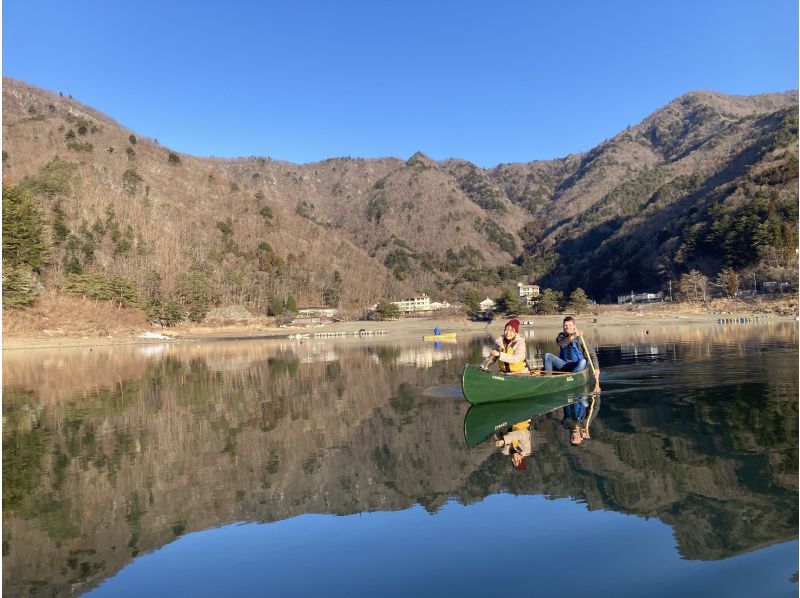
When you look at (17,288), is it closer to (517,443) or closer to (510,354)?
(510,354)

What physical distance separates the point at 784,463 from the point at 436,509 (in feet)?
19.1

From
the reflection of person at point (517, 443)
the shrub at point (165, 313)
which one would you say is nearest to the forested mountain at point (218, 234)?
the shrub at point (165, 313)

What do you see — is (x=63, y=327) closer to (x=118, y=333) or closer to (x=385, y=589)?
(x=118, y=333)

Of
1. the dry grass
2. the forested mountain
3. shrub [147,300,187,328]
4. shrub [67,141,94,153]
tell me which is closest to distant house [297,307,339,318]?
the forested mountain

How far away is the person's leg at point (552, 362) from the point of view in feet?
64.2

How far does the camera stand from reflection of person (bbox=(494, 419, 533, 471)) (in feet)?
36.1

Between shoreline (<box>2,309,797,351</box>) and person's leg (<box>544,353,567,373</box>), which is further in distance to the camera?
shoreline (<box>2,309,797,351</box>)

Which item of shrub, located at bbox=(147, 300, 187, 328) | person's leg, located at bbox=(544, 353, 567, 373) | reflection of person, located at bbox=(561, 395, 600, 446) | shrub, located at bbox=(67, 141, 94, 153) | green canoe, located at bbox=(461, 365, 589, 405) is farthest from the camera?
shrub, located at bbox=(67, 141, 94, 153)

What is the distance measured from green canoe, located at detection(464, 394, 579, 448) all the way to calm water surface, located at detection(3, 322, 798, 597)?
127mm

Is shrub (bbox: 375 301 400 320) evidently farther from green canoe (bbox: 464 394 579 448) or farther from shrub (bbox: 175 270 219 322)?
green canoe (bbox: 464 394 579 448)

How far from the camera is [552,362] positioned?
1975cm

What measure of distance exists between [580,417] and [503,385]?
2.63 m

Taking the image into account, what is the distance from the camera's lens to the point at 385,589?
6.39 metres

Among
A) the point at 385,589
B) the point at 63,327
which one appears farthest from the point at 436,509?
the point at 63,327
